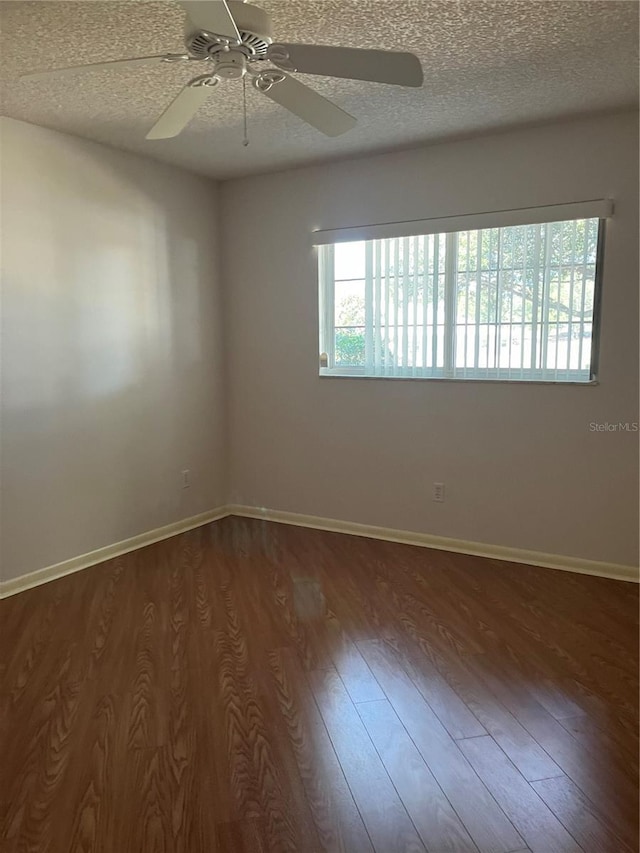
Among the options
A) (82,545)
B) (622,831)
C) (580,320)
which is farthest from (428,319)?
(622,831)

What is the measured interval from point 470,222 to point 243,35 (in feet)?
7.06

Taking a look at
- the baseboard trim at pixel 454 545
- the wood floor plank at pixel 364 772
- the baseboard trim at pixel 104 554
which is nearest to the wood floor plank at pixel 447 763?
the wood floor plank at pixel 364 772

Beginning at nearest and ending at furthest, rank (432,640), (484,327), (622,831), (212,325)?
1. (622,831)
2. (432,640)
3. (484,327)
4. (212,325)

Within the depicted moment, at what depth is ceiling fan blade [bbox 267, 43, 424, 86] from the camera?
176 centimetres

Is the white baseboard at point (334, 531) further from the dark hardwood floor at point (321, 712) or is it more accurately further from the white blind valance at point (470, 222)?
the white blind valance at point (470, 222)

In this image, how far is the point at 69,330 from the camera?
3510 mm

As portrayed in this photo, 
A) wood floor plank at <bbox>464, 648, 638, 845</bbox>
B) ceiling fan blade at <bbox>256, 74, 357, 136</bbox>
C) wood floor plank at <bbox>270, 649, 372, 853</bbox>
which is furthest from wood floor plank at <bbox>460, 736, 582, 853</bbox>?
ceiling fan blade at <bbox>256, 74, 357, 136</bbox>

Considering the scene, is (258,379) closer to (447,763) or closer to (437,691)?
(437,691)

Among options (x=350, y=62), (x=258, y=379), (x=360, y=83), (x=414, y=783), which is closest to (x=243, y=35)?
(x=350, y=62)

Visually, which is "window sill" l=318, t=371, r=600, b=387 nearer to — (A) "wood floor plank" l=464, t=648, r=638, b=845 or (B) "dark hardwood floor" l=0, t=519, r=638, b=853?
(B) "dark hardwood floor" l=0, t=519, r=638, b=853

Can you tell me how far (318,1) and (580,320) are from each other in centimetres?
214

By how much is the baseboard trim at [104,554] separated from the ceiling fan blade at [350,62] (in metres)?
2.85

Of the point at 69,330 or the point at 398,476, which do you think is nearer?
the point at 69,330

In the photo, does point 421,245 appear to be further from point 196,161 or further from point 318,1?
point 318,1
